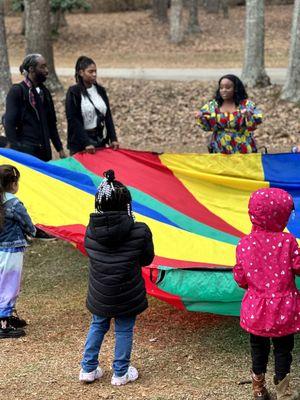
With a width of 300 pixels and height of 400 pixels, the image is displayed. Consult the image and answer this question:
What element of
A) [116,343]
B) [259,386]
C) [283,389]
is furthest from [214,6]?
[283,389]

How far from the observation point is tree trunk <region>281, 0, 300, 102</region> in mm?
14289

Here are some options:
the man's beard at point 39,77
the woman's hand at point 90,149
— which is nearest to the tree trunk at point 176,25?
the man's beard at point 39,77

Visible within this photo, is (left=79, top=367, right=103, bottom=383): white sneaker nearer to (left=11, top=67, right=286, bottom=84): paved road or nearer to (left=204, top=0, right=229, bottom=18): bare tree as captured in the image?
(left=11, top=67, right=286, bottom=84): paved road

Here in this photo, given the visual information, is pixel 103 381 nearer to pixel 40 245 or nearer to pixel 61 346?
pixel 61 346

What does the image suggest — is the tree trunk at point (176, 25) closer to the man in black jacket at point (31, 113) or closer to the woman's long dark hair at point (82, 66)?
the man in black jacket at point (31, 113)

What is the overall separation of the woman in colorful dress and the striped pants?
8.99ft

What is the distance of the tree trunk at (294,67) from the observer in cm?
1429

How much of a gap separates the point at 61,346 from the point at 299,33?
10.1 m

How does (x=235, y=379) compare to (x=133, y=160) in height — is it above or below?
below

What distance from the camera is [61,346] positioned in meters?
5.77

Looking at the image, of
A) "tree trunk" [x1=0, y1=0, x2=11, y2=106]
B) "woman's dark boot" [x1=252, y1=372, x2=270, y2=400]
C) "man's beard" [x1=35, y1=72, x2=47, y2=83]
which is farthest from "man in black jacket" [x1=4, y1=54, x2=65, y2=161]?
"tree trunk" [x1=0, y1=0, x2=11, y2=106]

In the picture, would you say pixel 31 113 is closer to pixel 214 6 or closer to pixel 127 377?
pixel 127 377

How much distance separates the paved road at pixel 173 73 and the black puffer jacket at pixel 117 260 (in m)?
14.0

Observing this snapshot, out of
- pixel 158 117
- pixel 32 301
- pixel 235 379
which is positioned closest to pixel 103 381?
pixel 235 379
